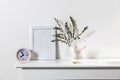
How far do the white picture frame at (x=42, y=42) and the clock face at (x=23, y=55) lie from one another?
0.12 metres

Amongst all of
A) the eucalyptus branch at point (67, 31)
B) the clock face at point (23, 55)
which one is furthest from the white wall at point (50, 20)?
the clock face at point (23, 55)

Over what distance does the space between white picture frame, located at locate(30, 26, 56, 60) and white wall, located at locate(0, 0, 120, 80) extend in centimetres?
6

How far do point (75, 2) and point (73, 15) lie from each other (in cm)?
12

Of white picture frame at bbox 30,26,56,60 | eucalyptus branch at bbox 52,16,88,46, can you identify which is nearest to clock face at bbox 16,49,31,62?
white picture frame at bbox 30,26,56,60

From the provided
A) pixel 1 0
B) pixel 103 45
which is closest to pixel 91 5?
pixel 103 45

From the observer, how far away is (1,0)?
1937 mm

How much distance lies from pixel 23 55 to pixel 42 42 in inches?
8.8

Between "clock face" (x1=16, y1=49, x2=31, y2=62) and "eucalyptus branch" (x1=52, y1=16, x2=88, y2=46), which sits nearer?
"clock face" (x1=16, y1=49, x2=31, y2=62)

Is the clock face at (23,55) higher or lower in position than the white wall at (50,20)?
lower

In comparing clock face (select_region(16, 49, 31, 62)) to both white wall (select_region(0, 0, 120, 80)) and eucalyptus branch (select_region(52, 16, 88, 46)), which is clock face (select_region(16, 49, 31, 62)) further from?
eucalyptus branch (select_region(52, 16, 88, 46))

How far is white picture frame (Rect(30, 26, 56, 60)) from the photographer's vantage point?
1.88m

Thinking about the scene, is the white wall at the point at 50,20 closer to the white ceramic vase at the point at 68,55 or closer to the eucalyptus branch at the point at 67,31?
the eucalyptus branch at the point at 67,31

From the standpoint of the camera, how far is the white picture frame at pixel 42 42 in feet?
6.18

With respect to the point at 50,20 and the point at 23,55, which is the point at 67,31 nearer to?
the point at 50,20
